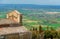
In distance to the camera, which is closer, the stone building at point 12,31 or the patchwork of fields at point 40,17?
the stone building at point 12,31

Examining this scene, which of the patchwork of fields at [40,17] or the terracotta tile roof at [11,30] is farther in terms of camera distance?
the patchwork of fields at [40,17]

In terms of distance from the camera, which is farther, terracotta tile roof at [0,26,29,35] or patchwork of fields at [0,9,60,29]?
patchwork of fields at [0,9,60,29]

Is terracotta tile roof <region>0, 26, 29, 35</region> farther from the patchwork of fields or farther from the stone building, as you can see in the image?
the patchwork of fields

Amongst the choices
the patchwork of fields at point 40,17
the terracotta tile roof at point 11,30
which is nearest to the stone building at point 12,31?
the terracotta tile roof at point 11,30

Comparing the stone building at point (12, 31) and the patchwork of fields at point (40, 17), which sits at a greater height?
the stone building at point (12, 31)

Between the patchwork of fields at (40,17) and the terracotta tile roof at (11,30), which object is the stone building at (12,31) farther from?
the patchwork of fields at (40,17)

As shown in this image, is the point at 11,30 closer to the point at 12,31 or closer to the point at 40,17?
the point at 12,31

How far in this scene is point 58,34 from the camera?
1201cm

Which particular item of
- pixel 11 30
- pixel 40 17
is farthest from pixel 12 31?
pixel 40 17

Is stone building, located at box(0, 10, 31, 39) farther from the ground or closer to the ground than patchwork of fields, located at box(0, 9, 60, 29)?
farther from the ground

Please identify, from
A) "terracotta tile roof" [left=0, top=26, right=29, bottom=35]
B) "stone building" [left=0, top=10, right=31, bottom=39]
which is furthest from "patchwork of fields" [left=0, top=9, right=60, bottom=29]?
Answer: "terracotta tile roof" [left=0, top=26, right=29, bottom=35]

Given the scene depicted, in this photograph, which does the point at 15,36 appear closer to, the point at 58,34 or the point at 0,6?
the point at 58,34

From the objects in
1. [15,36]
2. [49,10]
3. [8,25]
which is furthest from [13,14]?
[49,10]

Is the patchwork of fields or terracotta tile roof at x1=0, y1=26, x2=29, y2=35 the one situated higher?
terracotta tile roof at x1=0, y1=26, x2=29, y2=35
